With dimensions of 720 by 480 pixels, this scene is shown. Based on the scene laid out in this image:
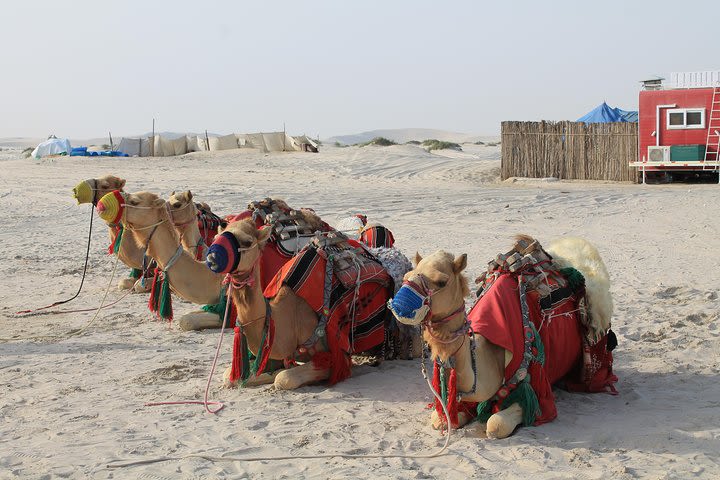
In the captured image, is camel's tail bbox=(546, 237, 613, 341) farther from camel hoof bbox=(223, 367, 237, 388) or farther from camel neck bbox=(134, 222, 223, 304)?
camel neck bbox=(134, 222, 223, 304)

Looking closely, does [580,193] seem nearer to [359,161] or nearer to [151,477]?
[359,161]

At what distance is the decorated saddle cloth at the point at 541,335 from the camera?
17.7 ft

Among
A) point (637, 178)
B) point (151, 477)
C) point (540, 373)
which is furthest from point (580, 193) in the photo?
point (151, 477)

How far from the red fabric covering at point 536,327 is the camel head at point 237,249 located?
4.55 ft

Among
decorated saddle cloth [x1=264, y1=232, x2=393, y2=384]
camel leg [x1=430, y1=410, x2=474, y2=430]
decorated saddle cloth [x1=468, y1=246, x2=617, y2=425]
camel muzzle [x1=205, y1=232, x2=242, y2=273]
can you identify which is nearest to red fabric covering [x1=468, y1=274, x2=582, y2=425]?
decorated saddle cloth [x1=468, y1=246, x2=617, y2=425]

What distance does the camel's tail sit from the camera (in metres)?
6.05

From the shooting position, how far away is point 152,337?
8.23m

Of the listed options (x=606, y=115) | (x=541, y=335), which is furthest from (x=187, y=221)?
(x=606, y=115)

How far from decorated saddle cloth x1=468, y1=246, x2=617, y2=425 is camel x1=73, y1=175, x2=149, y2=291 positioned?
165 inches

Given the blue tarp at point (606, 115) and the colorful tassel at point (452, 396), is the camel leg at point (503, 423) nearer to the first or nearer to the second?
the colorful tassel at point (452, 396)

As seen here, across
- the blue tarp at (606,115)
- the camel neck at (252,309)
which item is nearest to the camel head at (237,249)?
the camel neck at (252,309)

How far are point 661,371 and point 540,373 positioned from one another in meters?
1.60

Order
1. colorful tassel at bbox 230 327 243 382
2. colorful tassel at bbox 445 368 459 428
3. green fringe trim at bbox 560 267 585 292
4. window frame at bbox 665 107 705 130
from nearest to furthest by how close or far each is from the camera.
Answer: colorful tassel at bbox 445 368 459 428 → colorful tassel at bbox 230 327 243 382 → green fringe trim at bbox 560 267 585 292 → window frame at bbox 665 107 705 130

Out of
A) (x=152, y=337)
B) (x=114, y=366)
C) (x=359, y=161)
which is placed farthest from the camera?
(x=359, y=161)
